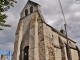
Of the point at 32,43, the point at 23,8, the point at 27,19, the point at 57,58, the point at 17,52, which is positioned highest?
the point at 23,8

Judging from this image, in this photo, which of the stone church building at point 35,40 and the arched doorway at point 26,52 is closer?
the stone church building at point 35,40

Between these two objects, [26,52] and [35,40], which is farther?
[26,52]

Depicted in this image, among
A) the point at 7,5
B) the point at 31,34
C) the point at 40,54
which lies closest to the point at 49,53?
the point at 40,54

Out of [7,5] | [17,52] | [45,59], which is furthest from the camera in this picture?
[17,52]

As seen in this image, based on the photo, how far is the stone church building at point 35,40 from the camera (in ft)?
61.8

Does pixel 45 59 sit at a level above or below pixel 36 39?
below

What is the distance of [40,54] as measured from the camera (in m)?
18.7

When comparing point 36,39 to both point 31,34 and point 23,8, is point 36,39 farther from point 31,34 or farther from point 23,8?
point 23,8

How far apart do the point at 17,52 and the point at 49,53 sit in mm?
6297

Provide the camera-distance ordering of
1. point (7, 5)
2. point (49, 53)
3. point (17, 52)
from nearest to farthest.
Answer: point (7, 5), point (49, 53), point (17, 52)

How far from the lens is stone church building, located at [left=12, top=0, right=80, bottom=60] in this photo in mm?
18828

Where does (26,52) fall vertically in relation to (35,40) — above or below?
below

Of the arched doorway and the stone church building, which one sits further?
the arched doorway

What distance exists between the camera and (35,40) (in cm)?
1936
